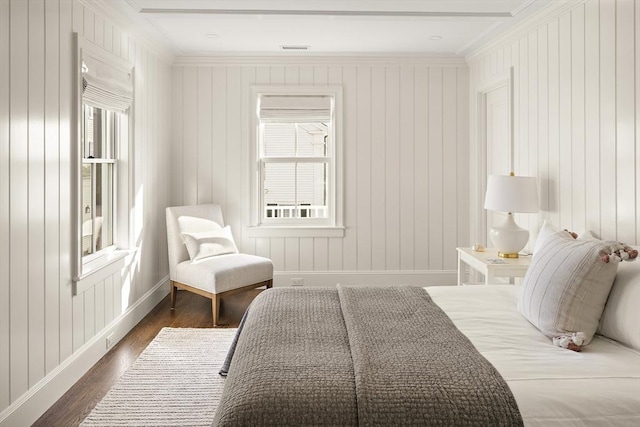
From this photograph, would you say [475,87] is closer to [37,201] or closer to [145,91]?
[145,91]

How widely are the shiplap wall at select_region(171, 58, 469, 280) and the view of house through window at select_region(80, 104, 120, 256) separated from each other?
56.3 inches

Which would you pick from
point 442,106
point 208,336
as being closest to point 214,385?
point 208,336

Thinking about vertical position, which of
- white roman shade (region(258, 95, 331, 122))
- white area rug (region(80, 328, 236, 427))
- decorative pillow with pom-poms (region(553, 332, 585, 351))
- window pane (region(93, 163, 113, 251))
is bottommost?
white area rug (region(80, 328, 236, 427))

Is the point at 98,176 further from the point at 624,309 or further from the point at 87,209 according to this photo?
the point at 624,309

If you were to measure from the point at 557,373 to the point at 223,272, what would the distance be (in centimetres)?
293

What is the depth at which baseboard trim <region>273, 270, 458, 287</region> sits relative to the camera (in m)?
5.40

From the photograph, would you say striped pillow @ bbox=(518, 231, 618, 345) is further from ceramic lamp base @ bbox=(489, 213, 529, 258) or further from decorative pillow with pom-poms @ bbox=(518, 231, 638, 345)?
ceramic lamp base @ bbox=(489, 213, 529, 258)

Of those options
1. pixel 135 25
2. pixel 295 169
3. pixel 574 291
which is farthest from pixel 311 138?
pixel 574 291

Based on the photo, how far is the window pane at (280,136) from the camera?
17.7ft

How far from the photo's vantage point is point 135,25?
401 cm

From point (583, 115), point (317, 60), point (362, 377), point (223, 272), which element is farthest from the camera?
point (317, 60)

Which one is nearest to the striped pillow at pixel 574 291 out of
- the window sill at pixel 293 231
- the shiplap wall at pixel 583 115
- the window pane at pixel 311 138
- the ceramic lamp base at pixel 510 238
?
the shiplap wall at pixel 583 115

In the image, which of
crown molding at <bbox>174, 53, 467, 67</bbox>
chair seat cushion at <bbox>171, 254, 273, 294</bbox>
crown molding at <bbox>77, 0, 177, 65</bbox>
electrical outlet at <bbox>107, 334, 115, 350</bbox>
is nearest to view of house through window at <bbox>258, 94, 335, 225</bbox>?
crown molding at <bbox>174, 53, 467, 67</bbox>

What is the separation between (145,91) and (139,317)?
1922 millimetres
